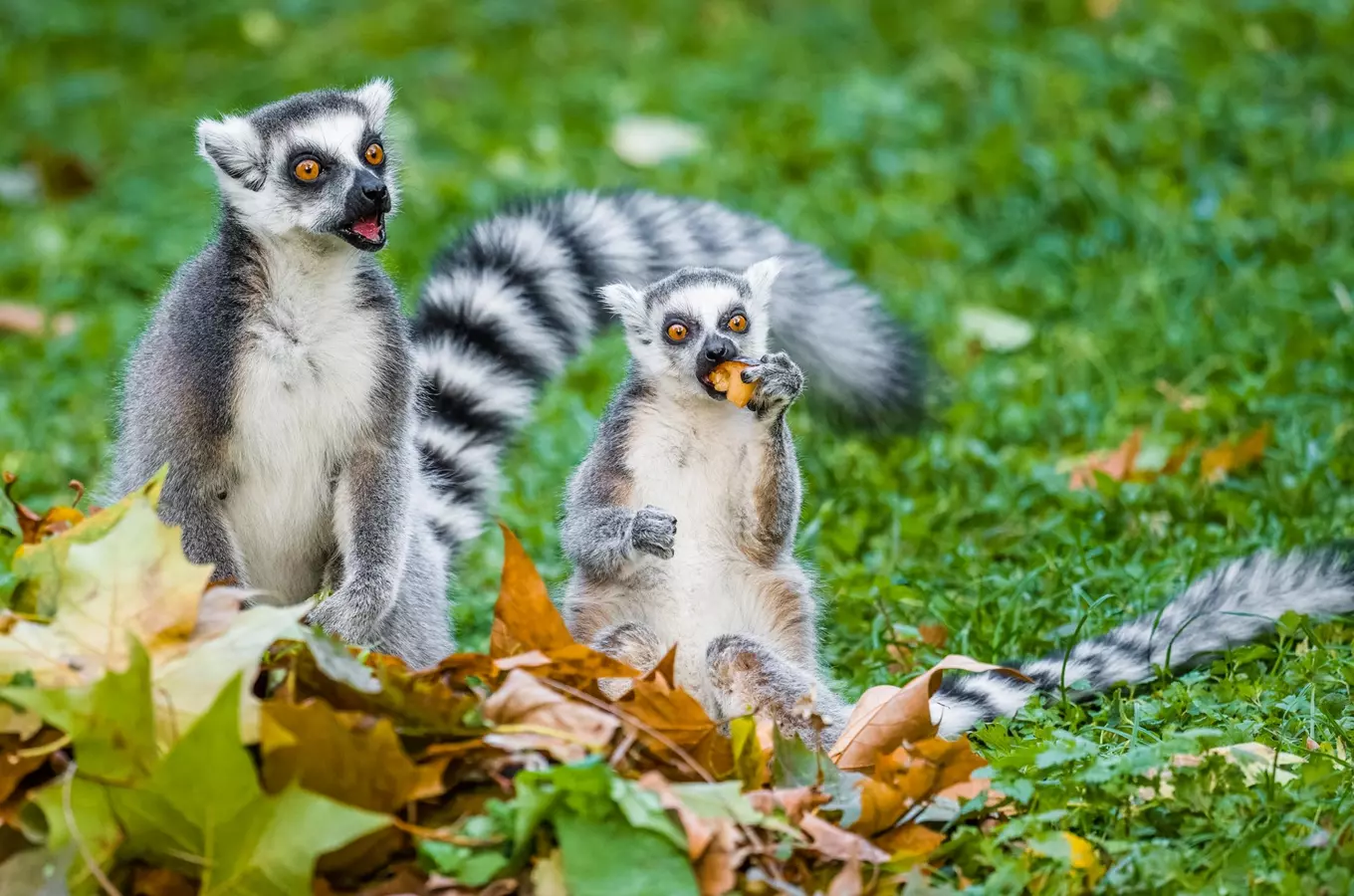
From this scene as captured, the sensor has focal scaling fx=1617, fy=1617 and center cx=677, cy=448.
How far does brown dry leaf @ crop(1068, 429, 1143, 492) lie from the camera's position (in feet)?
17.1

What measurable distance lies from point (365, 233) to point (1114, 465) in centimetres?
272

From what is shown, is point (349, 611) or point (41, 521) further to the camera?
point (349, 611)

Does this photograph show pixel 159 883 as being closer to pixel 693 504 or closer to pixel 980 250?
pixel 693 504

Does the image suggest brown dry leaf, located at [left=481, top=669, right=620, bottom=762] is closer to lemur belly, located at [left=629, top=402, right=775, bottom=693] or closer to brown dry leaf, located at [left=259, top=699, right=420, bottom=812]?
brown dry leaf, located at [left=259, top=699, right=420, bottom=812]

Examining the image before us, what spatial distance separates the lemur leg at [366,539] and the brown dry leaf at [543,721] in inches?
32.6

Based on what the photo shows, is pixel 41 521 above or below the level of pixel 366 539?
above

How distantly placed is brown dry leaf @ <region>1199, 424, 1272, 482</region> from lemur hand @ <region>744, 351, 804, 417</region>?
6.32 feet

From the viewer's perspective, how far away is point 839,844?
2951 millimetres

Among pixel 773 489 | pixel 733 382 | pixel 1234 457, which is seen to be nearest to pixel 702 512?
pixel 773 489

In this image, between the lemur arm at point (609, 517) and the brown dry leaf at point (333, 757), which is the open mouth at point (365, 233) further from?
the brown dry leaf at point (333, 757)

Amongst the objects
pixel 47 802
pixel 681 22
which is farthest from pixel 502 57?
pixel 47 802

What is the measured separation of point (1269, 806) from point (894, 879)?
73 centimetres

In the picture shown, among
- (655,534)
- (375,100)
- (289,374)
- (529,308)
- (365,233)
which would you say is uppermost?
(375,100)

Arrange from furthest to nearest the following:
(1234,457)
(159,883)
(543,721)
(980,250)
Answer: (980,250), (1234,457), (543,721), (159,883)
